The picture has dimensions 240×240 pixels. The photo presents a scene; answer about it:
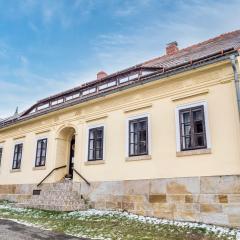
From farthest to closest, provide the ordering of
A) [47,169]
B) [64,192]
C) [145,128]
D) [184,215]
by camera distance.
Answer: [47,169], [64,192], [145,128], [184,215]

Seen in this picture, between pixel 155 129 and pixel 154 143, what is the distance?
553 millimetres

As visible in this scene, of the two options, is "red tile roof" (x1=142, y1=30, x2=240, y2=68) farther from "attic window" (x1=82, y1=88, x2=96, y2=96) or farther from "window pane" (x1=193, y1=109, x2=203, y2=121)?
"attic window" (x1=82, y1=88, x2=96, y2=96)

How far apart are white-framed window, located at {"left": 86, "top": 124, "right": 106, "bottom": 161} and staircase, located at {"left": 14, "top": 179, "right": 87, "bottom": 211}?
1.76 m

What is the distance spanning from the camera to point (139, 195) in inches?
420

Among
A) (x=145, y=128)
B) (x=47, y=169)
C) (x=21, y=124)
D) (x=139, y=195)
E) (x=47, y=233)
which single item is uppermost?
(x=21, y=124)

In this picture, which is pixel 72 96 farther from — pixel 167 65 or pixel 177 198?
pixel 177 198

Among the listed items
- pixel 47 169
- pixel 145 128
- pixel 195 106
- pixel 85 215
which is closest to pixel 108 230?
pixel 85 215

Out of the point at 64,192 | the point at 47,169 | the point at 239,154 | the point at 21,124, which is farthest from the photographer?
the point at 21,124

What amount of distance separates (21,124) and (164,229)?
39.4 ft

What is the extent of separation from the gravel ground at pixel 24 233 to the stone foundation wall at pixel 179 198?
3549 mm

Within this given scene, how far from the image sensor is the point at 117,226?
873 cm

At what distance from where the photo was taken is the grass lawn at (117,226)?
7582mm

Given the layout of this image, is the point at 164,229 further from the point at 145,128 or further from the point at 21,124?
the point at 21,124

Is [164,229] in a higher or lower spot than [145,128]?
lower
